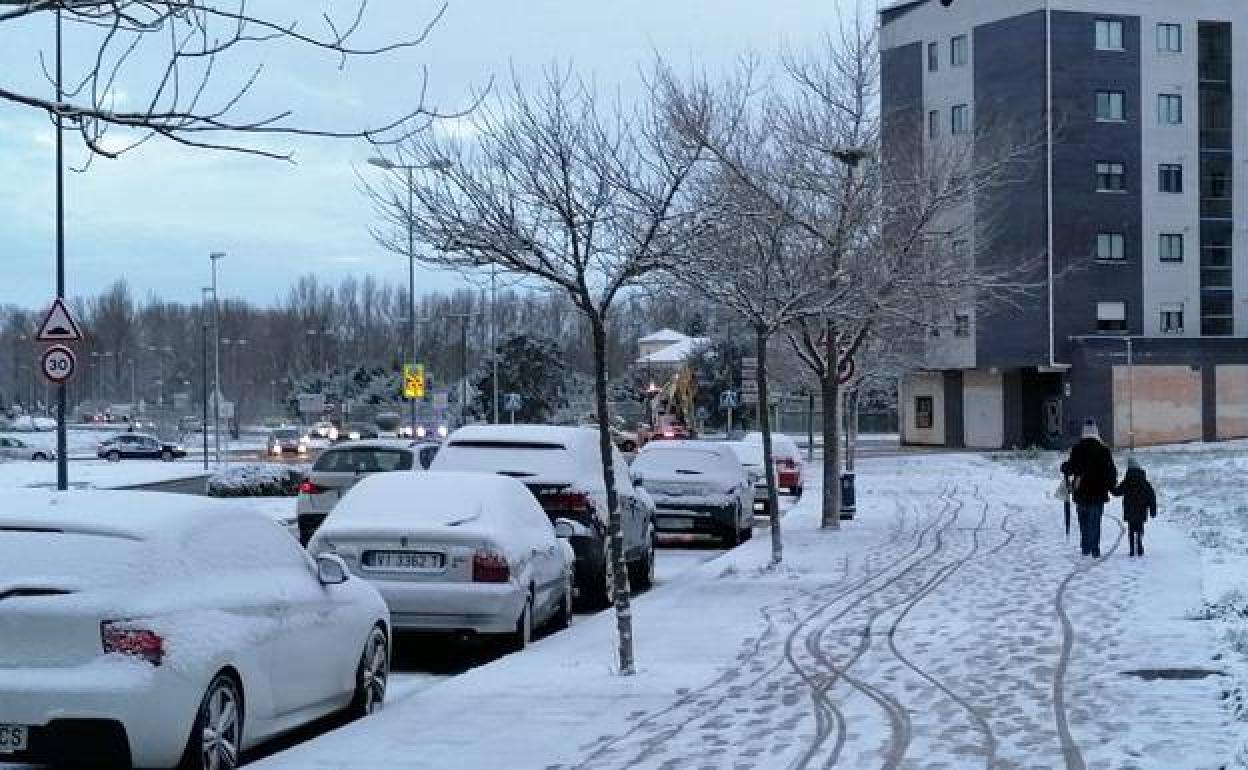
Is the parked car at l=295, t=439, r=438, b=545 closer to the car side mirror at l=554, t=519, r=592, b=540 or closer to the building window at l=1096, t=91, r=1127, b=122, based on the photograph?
the car side mirror at l=554, t=519, r=592, b=540

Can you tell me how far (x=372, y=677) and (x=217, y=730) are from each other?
2.20 m

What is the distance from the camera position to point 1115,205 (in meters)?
62.7

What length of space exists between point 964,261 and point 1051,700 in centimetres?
1627

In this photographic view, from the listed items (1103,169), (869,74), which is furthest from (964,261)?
(1103,169)

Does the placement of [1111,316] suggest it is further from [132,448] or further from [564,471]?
[564,471]

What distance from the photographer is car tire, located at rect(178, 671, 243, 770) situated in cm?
740

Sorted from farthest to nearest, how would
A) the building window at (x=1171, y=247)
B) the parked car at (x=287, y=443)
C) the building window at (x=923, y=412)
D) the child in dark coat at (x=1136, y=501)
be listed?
1. the building window at (x=923, y=412)
2. the building window at (x=1171, y=247)
3. the parked car at (x=287, y=443)
4. the child in dark coat at (x=1136, y=501)

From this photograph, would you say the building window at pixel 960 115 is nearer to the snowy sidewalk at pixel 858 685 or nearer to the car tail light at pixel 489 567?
the snowy sidewalk at pixel 858 685

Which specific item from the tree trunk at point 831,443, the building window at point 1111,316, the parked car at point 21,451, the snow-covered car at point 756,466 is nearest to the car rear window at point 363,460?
the tree trunk at point 831,443

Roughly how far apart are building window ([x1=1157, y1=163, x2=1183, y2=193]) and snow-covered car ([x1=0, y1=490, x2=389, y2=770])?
Answer: 60171 mm

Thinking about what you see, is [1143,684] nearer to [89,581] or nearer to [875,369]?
[89,581]

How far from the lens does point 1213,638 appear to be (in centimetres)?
1121

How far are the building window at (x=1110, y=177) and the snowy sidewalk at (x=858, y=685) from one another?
47817mm

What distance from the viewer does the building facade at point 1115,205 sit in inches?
2431
